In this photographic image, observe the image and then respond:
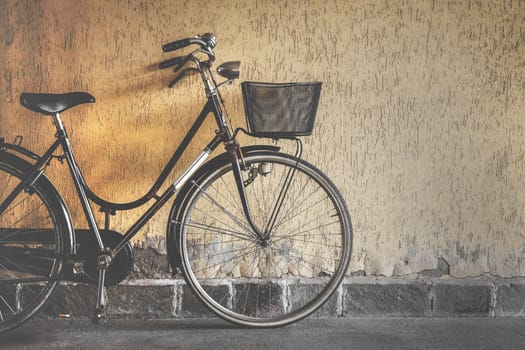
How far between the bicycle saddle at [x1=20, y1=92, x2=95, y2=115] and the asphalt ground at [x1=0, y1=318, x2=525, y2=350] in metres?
1.34

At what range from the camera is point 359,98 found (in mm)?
4078

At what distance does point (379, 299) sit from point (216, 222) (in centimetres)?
120

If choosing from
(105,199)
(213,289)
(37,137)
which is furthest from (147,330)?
(37,137)

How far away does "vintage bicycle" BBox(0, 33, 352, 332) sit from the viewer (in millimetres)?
3578

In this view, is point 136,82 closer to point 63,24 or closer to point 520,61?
point 63,24

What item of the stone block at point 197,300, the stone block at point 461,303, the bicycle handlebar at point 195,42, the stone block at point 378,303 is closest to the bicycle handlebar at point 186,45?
the bicycle handlebar at point 195,42

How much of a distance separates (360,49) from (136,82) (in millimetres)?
1498

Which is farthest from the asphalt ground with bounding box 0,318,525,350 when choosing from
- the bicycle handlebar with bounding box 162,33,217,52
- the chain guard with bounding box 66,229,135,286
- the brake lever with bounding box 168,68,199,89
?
the bicycle handlebar with bounding box 162,33,217,52

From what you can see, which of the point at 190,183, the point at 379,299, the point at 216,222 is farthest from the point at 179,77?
the point at 379,299

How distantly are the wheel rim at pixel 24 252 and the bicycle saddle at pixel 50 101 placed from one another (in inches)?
16.2

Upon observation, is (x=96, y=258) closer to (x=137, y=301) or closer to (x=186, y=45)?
(x=137, y=301)

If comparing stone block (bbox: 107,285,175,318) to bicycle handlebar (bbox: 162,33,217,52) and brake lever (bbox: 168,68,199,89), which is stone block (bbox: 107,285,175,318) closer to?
brake lever (bbox: 168,68,199,89)

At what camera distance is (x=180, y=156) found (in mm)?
3873

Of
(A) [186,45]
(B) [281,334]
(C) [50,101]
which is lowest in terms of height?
(B) [281,334]
